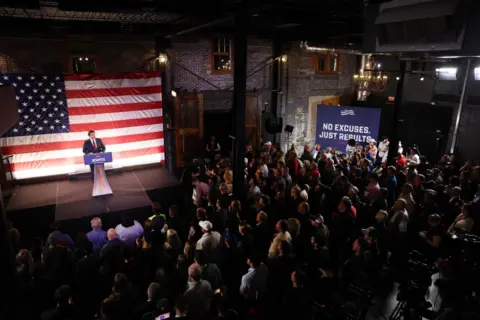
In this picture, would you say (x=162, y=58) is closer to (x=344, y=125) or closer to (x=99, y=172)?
(x=99, y=172)

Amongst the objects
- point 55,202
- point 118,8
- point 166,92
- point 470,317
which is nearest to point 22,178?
point 55,202

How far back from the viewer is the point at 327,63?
14.1 meters

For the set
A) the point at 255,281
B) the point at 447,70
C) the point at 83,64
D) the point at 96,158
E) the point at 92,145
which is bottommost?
the point at 255,281

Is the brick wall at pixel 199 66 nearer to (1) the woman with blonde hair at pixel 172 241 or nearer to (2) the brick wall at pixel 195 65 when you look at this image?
(2) the brick wall at pixel 195 65

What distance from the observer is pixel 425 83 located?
13734mm

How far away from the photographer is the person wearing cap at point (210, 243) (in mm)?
4816

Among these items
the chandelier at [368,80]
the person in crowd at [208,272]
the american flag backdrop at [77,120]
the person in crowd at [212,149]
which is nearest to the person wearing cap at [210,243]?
the person in crowd at [208,272]

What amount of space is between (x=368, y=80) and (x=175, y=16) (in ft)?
30.3

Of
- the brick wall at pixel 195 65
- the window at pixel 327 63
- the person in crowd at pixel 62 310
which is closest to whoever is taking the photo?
the person in crowd at pixel 62 310

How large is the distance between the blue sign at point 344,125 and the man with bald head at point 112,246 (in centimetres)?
810

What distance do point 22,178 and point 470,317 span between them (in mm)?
9617

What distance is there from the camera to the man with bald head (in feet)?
14.9

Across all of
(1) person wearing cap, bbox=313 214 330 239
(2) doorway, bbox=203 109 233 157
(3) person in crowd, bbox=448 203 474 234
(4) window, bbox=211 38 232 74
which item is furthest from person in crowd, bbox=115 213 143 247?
(4) window, bbox=211 38 232 74

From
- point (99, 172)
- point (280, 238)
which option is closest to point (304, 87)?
point (99, 172)
